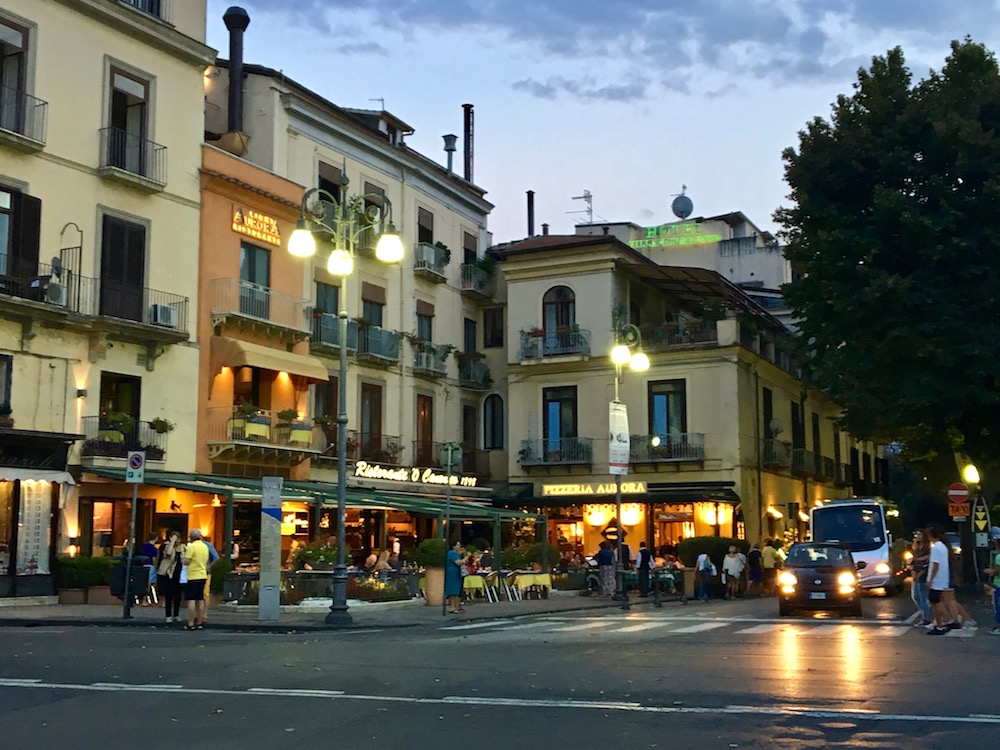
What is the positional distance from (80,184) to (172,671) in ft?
63.4

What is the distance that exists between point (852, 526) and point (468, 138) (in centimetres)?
2432

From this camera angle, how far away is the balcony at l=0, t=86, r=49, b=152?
27938mm

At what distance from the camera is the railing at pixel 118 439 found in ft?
96.2

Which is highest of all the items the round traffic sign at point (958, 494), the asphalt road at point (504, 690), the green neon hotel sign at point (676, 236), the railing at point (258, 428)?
the green neon hotel sign at point (676, 236)

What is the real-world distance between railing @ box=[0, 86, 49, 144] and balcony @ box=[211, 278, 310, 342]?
6.63 meters

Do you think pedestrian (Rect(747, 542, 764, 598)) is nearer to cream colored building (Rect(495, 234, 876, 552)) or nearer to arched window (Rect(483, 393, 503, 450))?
cream colored building (Rect(495, 234, 876, 552))

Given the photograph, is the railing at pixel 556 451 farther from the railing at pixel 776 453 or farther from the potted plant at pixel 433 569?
the potted plant at pixel 433 569

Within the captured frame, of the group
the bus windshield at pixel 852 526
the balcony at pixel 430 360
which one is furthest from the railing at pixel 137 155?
the bus windshield at pixel 852 526

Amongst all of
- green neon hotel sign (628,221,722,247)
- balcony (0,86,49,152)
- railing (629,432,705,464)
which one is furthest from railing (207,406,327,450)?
green neon hotel sign (628,221,722,247)

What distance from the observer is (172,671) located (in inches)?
537

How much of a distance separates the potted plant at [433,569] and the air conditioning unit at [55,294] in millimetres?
10401

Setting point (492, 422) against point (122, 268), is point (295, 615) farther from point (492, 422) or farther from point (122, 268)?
point (492, 422)

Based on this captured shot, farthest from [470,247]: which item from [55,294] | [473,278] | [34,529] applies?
[34,529]

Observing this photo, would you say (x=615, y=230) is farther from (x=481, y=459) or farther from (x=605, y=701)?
(x=605, y=701)
